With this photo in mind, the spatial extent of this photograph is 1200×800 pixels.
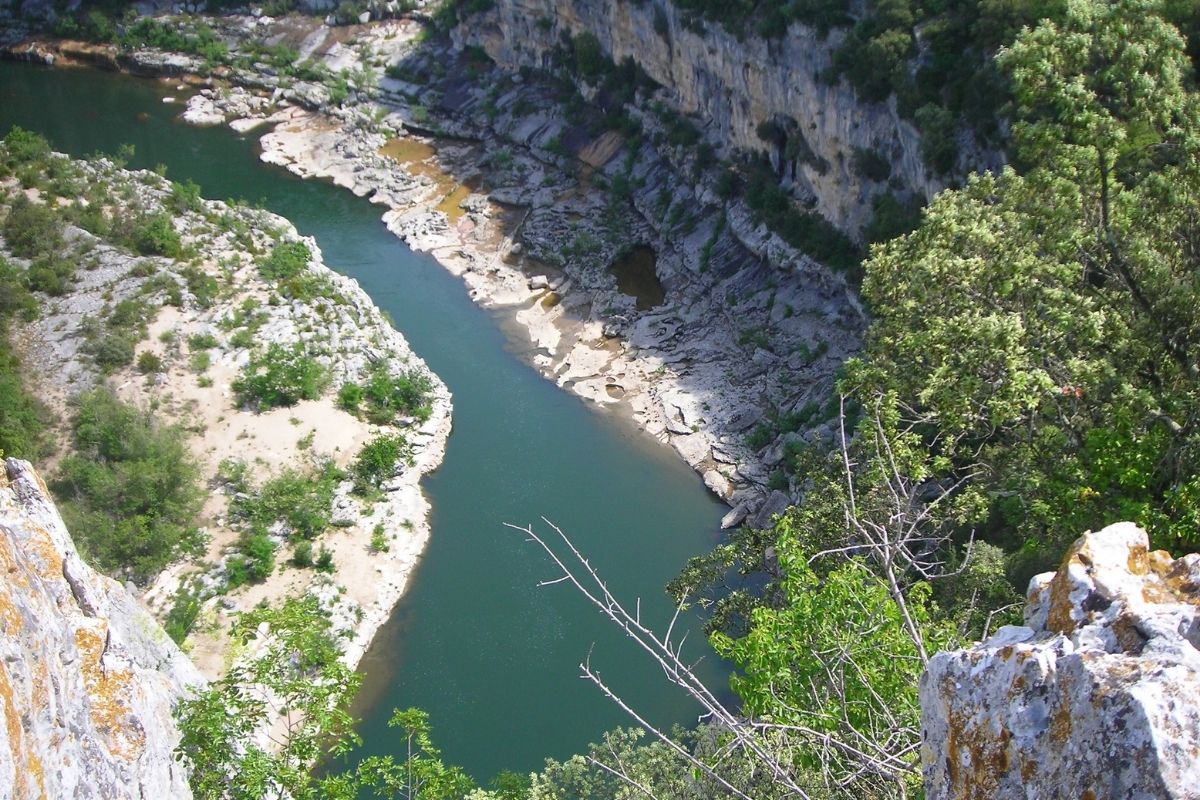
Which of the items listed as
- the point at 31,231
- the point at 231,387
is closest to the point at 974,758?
the point at 231,387

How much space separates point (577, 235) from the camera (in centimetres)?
4141

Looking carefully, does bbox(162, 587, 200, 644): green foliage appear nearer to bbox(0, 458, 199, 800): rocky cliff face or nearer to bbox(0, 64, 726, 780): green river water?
bbox(0, 64, 726, 780): green river water

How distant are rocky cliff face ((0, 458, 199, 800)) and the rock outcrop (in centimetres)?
783

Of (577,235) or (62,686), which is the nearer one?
(62,686)

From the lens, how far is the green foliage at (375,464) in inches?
1115

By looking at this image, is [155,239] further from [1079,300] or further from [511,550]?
[1079,300]

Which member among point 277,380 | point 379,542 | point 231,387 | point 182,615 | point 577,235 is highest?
point 577,235

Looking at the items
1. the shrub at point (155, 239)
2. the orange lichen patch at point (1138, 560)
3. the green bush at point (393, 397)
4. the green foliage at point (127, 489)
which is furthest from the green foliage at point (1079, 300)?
the shrub at point (155, 239)

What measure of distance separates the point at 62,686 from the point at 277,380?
19.9m

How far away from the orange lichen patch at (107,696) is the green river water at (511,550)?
11.3 meters

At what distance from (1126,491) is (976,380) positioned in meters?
1.98

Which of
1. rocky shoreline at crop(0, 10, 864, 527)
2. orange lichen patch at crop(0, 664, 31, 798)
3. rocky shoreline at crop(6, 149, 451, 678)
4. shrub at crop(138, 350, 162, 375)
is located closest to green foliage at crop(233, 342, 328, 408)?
rocky shoreline at crop(6, 149, 451, 678)

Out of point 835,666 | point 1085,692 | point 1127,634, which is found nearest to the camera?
point 1085,692

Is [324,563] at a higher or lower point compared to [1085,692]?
lower
